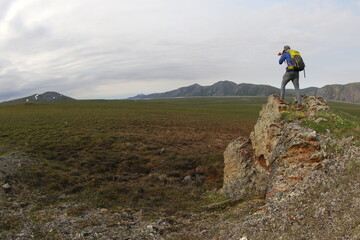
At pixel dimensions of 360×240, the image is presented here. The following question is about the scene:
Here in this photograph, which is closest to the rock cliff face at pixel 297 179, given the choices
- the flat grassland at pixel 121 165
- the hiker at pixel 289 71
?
the hiker at pixel 289 71

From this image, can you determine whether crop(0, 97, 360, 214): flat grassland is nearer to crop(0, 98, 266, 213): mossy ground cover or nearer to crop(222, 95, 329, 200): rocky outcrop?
crop(0, 98, 266, 213): mossy ground cover

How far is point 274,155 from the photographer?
17.7 metres

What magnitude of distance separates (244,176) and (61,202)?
47.3 feet

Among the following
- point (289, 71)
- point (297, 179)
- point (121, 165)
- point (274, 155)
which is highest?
point (289, 71)

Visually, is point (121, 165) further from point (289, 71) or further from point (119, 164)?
point (289, 71)

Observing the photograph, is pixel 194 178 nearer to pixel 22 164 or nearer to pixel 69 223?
pixel 69 223

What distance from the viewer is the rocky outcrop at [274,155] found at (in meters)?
14.9

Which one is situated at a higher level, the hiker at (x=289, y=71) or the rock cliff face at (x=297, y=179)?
the hiker at (x=289, y=71)

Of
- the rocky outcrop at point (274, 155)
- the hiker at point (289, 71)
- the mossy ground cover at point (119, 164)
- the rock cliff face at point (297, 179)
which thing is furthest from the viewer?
the mossy ground cover at point (119, 164)

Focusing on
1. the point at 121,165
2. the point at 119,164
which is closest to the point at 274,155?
the point at 121,165

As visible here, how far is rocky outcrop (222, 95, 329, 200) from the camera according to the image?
14.9m

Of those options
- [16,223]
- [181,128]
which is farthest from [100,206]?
[181,128]

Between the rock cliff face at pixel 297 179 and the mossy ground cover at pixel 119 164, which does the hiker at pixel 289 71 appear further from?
the mossy ground cover at pixel 119 164

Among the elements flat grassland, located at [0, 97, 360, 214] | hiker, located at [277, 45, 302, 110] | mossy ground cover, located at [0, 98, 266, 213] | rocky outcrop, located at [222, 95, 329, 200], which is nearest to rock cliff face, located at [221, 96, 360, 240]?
rocky outcrop, located at [222, 95, 329, 200]
